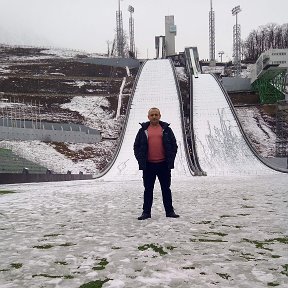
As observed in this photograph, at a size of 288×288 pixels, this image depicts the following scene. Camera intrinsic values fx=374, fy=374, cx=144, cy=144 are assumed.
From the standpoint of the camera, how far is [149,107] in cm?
3306

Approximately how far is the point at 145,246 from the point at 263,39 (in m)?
94.3

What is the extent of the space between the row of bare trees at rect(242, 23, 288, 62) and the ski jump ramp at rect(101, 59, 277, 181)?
5210cm

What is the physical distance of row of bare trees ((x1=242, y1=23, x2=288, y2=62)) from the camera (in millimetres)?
88062

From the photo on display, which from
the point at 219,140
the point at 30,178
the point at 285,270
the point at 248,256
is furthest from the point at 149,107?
the point at 285,270

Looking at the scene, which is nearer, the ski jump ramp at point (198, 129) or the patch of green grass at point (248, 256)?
the patch of green grass at point (248, 256)

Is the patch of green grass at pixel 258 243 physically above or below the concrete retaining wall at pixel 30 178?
above

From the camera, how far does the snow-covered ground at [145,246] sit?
334cm

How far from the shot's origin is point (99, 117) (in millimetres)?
34281

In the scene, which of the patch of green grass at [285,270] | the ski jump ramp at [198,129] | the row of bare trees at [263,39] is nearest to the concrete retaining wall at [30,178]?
the ski jump ramp at [198,129]

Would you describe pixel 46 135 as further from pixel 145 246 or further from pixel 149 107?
pixel 145 246

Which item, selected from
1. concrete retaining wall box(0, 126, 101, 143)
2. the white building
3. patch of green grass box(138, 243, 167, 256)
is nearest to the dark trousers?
patch of green grass box(138, 243, 167, 256)

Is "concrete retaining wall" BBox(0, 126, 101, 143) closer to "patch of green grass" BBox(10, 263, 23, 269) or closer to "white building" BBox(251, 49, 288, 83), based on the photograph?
"white building" BBox(251, 49, 288, 83)

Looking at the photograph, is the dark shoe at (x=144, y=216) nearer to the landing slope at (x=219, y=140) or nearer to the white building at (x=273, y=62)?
the landing slope at (x=219, y=140)

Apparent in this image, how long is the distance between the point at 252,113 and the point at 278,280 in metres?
34.7
